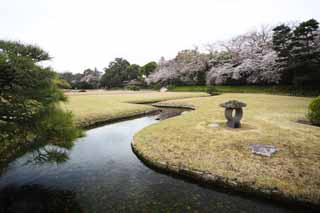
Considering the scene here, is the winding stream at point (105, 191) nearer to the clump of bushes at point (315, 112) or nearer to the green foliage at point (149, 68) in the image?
the clump of bushes at point (315, 112)

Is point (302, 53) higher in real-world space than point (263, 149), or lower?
higher

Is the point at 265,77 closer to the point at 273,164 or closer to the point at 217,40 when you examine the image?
the point at 217,40

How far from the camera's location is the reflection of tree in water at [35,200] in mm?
3455

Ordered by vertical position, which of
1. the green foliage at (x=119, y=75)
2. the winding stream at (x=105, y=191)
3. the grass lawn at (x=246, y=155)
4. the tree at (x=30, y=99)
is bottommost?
the winding stream at (x=105, y=191)

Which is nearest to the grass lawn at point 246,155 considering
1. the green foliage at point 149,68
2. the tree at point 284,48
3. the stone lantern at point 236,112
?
the stone lantern at point 236,112

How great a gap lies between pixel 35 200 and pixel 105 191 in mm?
1504

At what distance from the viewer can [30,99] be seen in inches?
127

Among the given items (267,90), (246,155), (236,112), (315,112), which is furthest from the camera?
(267,90)

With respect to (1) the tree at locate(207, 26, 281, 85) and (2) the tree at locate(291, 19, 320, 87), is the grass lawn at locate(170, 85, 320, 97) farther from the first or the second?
(2) the tree at locate(291, 19, 320, 87)

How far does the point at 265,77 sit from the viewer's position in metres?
27.5

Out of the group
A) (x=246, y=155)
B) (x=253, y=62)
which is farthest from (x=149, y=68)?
(x=246, y=155)

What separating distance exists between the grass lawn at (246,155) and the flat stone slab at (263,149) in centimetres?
13

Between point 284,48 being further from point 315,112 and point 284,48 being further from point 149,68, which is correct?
point 149,68

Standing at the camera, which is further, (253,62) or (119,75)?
(119,75)
